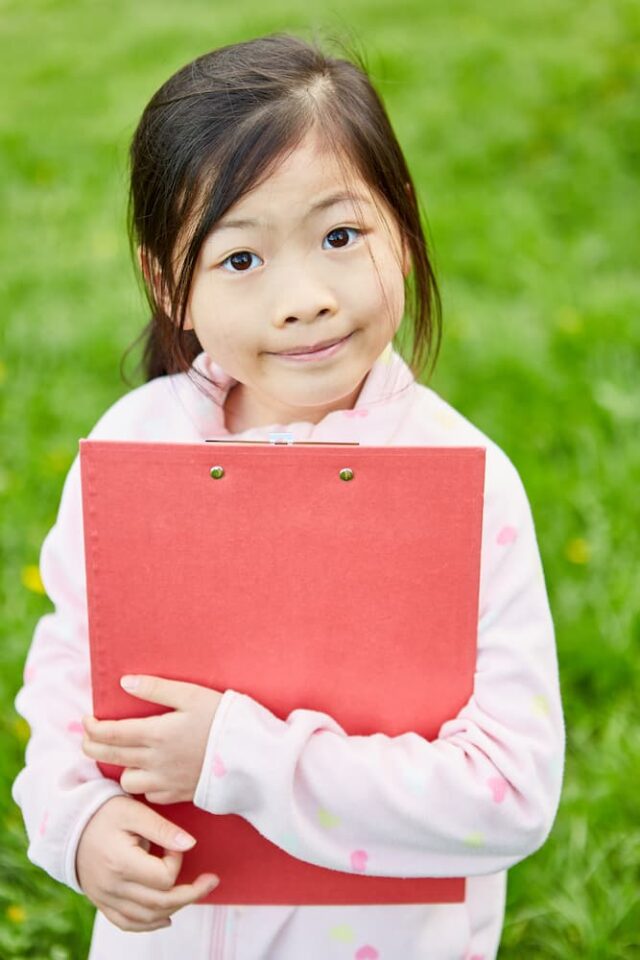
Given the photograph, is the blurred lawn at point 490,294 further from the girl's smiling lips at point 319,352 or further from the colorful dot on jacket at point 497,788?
the colorful dot on jacket at point 497,788

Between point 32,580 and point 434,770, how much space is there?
1432mm

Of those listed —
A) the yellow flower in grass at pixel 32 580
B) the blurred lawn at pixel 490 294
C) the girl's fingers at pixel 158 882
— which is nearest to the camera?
the girl's fingers at pixel 158 882

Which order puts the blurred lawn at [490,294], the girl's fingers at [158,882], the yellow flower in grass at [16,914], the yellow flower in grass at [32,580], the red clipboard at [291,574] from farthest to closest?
the yellow flower in grass at [32,580] < the blurred lawn at [490,294] < the yellow flower in grass at [16,914] < the girl's fingers at [158,882] < the red clipboard at [291,574]

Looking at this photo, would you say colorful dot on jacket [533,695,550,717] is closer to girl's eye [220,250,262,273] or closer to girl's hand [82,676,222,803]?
girl's hand [82,676,222,803]

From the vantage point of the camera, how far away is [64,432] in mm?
2822

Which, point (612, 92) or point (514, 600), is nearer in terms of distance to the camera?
point (514, 600)

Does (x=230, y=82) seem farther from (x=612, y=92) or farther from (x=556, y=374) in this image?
(x=612, y=92)

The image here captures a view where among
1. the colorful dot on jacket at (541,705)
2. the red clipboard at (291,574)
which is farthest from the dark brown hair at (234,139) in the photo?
the colorful dot on jacket at (541,705)

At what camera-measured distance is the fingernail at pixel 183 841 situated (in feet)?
3.69

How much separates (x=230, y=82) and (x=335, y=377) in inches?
12.4

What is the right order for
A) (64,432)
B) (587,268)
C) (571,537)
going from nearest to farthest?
1. (571,537)
2. (64,432)
3. (587,268)

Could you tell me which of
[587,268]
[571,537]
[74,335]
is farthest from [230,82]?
[587,268]

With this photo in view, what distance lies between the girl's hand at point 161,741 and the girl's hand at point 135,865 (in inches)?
1.2

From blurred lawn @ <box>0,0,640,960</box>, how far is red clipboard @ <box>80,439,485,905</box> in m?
0.71
